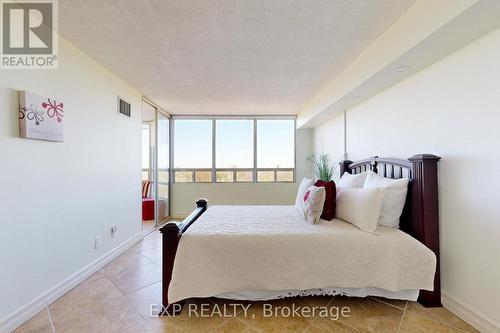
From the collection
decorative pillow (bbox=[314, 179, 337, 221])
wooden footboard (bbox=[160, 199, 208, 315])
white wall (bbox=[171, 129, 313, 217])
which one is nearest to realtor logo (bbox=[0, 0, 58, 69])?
wooden footboard (bbox=[160, 199, 208, 315])

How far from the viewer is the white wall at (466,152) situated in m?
1.60

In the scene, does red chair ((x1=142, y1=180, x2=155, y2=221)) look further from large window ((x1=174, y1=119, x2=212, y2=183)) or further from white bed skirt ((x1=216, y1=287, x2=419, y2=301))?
white bed skirt ((x1=216, y1=287, x2=419, y2=301))

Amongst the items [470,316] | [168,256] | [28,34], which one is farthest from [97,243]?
[470,316]

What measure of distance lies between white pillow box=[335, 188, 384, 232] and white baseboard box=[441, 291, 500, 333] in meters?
0.80

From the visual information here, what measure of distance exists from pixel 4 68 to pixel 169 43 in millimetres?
1256

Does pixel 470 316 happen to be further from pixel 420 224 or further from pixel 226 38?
pixel 226 38

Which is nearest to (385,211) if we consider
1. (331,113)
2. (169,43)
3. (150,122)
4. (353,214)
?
(353,214)

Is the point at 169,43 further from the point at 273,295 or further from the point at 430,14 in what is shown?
the point at 273,295

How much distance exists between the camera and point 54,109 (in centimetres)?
209

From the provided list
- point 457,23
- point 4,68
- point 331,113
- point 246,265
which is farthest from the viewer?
point 331,113

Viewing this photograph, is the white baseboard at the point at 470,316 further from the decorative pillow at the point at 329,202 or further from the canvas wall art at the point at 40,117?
the canvas wall art at the point at 40,117

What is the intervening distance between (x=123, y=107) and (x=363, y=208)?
10.9 ft

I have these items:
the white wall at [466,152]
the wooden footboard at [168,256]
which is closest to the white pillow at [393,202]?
the white wall at [466,152]

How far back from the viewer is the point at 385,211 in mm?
2180
